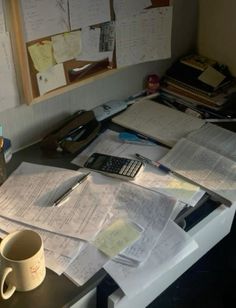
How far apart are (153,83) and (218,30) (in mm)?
318

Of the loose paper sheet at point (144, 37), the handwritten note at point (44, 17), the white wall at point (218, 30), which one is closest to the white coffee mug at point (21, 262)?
the handwritten note at point (44, 17)

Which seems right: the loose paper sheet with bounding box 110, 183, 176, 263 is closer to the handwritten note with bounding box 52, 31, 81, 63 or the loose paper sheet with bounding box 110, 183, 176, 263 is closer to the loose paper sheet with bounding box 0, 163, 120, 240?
the loose paper sheet with bounding box 0, 163, 120, 240

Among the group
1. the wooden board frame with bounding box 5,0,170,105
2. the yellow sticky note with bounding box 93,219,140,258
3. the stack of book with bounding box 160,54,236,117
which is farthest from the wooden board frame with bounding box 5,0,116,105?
the yellow sticky note with bounding box 93,219,140,258

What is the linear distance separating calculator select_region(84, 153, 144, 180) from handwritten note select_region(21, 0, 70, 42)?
1.22 feet

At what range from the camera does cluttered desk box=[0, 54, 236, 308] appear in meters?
0.93

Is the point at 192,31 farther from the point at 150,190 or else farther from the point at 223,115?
the point at 150,190

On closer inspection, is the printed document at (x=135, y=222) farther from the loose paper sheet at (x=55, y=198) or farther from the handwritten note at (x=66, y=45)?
the handwritten note at (x=66, y=45)

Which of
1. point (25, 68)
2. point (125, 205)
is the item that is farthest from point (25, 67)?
→ point (125, 205)

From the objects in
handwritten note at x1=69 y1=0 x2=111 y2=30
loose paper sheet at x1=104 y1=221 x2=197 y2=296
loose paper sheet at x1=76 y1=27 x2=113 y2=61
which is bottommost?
loose paper sheet at x1=104 y1=221 x2=197 y2=296

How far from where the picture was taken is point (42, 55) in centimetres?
123

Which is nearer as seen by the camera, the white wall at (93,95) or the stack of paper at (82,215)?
the stack of paper at (82,215)

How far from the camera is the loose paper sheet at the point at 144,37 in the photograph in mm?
1425

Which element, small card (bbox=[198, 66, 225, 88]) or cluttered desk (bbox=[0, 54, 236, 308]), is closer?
cluttered desk (bbox=[0, 54, 236, 308])

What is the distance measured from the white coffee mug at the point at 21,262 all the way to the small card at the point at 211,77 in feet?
3.10
